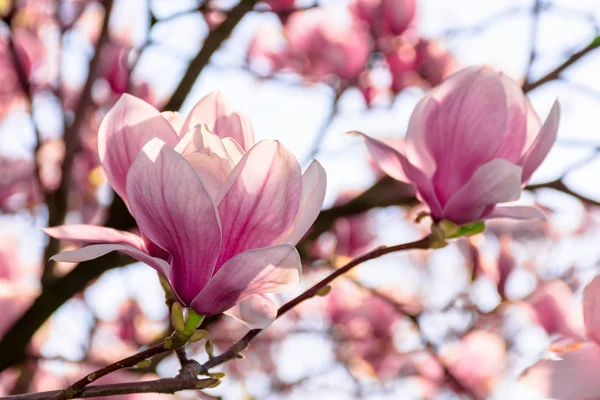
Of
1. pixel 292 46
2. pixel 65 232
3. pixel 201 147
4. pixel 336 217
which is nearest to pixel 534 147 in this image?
pixel 201 147

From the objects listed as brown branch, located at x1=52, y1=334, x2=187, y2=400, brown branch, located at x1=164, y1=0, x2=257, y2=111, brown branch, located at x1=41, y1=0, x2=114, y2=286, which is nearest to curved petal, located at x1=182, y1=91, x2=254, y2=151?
brown branch, located at x1=52, y1=334, x2=187, y2=400

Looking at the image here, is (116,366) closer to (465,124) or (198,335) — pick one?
(198,335)

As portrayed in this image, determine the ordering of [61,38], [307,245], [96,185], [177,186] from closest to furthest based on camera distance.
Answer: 1. [177,186]
2. [307,245]
3. [61,38]
4. [96,185]

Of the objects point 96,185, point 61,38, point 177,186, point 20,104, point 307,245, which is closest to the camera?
point 177,186

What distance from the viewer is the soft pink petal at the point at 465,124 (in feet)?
2.40

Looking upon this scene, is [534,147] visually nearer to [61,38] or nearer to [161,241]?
[161,241]

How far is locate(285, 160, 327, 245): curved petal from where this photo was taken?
0.63 m

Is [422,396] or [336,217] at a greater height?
[336,217]

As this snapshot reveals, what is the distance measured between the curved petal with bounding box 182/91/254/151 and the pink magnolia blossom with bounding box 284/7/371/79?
1.87 metres

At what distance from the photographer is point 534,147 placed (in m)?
0.72

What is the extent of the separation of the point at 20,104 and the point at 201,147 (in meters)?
2.77

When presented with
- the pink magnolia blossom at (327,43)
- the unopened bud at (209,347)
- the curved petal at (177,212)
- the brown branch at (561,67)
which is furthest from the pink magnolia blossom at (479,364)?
the curved petal at (177,212)

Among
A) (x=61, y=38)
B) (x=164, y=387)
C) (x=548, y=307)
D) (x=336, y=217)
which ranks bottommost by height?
(x=548, y=307)

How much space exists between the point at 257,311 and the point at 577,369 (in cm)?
39
